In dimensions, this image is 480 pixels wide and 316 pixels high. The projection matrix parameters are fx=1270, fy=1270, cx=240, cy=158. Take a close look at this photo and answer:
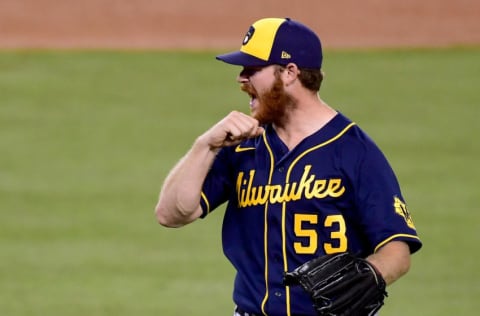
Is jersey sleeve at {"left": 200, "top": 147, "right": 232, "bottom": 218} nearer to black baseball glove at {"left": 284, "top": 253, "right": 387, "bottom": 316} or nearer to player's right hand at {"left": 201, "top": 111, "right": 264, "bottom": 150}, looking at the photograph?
player's right hand at {"left": 201, "top": 111, "right": 264, "bottom": 150}

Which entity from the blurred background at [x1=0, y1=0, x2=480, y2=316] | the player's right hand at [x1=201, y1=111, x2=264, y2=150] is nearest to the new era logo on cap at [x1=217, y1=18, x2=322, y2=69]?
the player's right hand at [x1=201, y1=111, x2=264, y2=150]

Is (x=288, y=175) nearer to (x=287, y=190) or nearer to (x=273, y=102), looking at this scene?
(x=287, y=190)

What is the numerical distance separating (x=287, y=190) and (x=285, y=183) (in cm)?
3

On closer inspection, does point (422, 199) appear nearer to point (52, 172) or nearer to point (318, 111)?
point (52, 172)

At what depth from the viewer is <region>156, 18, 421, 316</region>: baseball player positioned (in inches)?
205

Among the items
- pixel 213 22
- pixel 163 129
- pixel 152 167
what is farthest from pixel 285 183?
pixel 213 22

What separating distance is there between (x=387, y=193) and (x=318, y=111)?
497 mm

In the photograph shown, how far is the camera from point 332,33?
19906 mm

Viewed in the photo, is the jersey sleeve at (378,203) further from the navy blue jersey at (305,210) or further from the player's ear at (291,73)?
the player's ear at (291,73)

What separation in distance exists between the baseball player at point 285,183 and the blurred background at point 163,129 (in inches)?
163

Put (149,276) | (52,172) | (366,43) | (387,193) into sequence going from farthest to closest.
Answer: (366,43) < (52,172) < (149,276) < (387,193)

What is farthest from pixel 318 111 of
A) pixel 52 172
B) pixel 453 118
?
pixel 453 118

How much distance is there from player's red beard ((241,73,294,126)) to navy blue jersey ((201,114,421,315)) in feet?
0.53

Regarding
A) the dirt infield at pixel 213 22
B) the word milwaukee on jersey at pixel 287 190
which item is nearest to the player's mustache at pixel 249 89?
the word milwaukee on jersey at pixel 287 190
